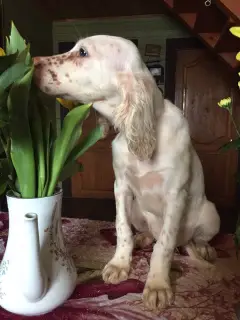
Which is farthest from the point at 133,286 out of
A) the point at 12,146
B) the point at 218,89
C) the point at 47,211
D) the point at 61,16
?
the point at 61,16

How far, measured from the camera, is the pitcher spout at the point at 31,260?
52 centimetres

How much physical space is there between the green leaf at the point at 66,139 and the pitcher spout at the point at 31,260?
87mm

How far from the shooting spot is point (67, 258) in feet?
2.10

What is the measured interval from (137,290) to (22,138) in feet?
1.30

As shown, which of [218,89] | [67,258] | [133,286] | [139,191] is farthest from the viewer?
[218,89]

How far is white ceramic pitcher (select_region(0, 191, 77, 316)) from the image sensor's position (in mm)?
524

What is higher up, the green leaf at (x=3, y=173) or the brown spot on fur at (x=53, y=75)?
the brown spot on fur at (x=53, y=75)

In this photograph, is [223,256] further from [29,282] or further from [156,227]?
[29,282]

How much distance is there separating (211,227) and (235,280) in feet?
0.72

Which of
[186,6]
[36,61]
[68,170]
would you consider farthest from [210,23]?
[68,170]

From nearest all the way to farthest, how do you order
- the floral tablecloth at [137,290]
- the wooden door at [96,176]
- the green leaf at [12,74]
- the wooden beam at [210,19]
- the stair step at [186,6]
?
1. the green leaf at [12,74]
2. the floral tablecloth at [137,290]
3. the wooden beam at [210,19]
4. the stair step at [186,6]
5. the wooden door at [96,176]

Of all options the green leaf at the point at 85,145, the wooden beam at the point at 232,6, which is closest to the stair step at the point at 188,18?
the wooden beam at the point at 232,6

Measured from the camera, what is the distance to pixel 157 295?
0.67m

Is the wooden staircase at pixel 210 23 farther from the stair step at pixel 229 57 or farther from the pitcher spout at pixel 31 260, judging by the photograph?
the pitcher spout at pixel 31 260
